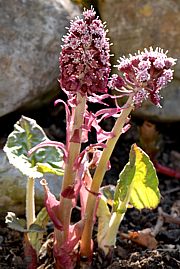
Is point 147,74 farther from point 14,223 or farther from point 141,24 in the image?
point 141,24

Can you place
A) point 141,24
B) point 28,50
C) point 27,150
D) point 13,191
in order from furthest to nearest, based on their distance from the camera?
point 141,24, point 28,50, point 13,191, point 27,150

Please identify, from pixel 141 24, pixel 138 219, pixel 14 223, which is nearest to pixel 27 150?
pixel 14 223

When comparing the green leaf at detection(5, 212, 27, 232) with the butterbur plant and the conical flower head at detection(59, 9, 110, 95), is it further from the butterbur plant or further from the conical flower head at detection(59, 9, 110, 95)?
the conical flower head at detection(59, 9, 110, 95)

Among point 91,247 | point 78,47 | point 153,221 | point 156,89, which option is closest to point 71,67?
point 78,47

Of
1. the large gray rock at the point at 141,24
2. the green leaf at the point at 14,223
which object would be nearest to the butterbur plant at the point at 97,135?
the green leaf at the point at 14,223

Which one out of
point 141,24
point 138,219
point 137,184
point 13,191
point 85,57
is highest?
point 85,57

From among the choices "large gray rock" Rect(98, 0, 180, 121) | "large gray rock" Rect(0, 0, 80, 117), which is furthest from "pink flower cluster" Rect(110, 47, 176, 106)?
"large gray rock" Rect(98, 0, 180, 121)

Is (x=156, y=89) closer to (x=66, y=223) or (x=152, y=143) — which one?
(x=66, y=223)
